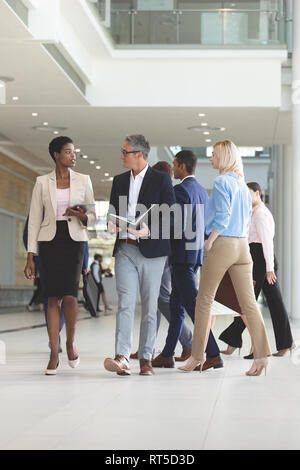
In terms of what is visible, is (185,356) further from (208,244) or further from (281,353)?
(208,244)

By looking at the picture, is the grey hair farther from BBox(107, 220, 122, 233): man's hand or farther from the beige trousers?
the beige trousers

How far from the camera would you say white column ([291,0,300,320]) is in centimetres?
1302

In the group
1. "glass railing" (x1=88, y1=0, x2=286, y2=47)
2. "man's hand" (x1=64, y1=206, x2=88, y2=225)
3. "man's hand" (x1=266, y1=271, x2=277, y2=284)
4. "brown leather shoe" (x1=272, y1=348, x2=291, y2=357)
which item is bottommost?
"brown leather shoe" (x1=272, y1=348, x2=291, y2=357)

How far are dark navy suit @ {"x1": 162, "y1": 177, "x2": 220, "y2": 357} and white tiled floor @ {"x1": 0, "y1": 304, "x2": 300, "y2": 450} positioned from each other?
1.02ft

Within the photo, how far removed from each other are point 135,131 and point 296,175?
15.6ft

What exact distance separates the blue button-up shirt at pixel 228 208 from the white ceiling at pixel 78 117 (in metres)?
4.66

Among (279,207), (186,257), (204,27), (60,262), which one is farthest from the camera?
(279,207)

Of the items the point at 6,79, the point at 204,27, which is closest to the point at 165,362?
the point at 6,79

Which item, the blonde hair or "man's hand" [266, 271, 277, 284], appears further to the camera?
"man's hand" [266, 271, 277, 284]

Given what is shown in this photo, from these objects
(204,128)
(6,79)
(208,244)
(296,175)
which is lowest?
(208,244)

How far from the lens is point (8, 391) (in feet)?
14.1

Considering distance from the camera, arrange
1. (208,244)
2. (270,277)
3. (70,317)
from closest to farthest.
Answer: (208,244) → (70,317) → (270,277)

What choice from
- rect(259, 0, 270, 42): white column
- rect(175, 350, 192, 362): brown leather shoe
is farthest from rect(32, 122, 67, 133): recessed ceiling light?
rect(175, 350, 192, 362): brown leather shoe

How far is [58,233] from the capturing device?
5254 mm
